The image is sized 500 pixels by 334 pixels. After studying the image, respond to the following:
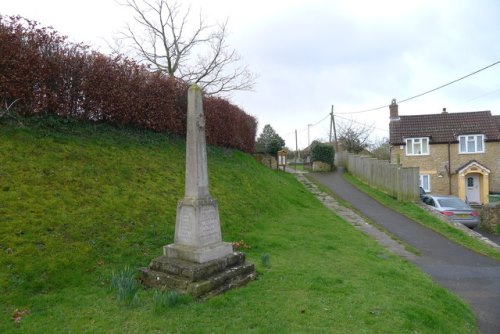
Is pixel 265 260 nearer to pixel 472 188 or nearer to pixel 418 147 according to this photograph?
pixel 418 147

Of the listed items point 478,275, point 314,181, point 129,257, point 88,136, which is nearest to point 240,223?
point 129,257

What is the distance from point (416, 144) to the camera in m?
31.9

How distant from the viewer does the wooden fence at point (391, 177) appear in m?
20.4

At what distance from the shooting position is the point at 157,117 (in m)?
14.0

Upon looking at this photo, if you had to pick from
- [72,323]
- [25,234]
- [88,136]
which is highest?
[88,136]

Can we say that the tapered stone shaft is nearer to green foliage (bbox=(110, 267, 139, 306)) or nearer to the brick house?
green foliage (bbox=(110, 267, 139, 306))

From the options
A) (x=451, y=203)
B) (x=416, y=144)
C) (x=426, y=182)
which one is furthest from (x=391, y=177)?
(x=416, y=144)

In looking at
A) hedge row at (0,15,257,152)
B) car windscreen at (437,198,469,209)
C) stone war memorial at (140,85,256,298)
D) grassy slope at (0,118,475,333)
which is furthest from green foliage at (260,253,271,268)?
car windscreen at (437,198,469,209)

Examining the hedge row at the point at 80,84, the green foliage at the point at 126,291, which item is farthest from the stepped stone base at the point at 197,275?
the hedge row at the point at 80,84

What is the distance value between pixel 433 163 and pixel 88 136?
29035 millimetres

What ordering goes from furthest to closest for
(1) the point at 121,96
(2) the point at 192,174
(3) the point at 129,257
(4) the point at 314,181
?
(4) the point at 314,181, (1) the point at 121,96, (3) the point at 129,257, (2) the point at 192,174

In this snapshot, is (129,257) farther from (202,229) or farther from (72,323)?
(72,323)

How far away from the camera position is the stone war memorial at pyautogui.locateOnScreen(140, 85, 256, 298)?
584 centimetres

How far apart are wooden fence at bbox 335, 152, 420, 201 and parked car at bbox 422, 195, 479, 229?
114 cm
